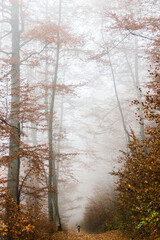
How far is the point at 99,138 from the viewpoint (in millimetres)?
24016

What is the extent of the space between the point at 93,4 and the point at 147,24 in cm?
851

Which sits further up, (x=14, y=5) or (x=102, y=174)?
(x=14, y=5)

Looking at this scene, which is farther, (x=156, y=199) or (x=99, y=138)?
(x=99, y=138)

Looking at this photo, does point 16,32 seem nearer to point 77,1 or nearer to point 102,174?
point 77,1

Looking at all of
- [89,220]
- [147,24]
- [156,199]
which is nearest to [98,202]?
[89,220]

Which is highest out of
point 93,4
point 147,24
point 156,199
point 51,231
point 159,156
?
point 93,4

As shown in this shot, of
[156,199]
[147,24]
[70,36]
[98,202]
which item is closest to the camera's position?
[156,199]

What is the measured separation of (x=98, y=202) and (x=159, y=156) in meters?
9.29

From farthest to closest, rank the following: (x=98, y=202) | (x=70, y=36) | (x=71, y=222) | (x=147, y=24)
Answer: (x=71, y=222)
(x=98, y=202)
(x=70, y=36)
(x=147, y=24)

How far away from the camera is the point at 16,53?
307 inches

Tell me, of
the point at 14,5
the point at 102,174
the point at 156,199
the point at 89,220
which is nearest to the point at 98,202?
the point at 89,220

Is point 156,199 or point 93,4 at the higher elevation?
point 93,4

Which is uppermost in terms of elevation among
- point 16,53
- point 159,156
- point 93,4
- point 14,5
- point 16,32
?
point 93,4

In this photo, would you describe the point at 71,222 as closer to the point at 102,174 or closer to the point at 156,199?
the point at 102,174
